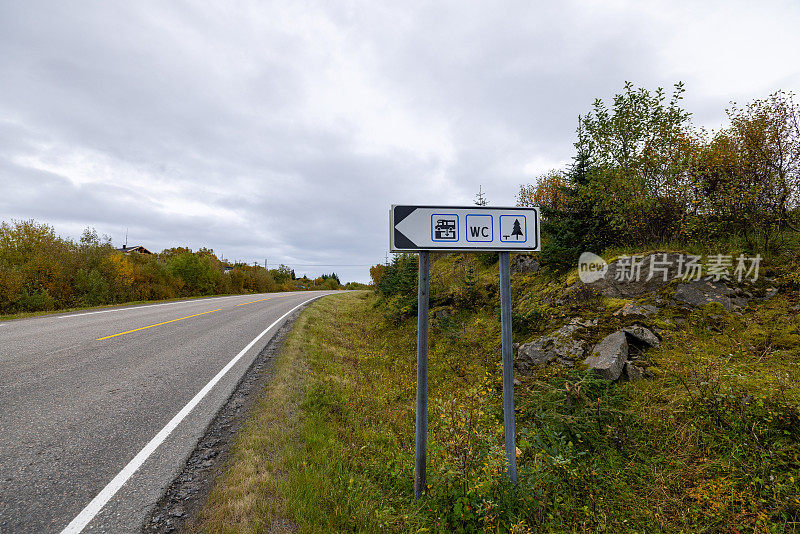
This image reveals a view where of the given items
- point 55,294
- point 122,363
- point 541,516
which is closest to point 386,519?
point 541,516

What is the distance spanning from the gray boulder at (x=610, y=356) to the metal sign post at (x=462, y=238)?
2909 millimetres

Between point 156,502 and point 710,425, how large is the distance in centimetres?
595

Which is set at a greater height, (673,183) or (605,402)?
(673,183)

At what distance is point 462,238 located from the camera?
269 centimetres

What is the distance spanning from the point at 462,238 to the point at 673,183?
9084mm

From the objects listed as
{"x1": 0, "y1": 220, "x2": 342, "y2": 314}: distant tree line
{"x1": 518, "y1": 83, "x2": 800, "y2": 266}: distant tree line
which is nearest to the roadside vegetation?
{"x1": 518, "y1": 83, "x2": 800, "y2": 266}: distant tree line

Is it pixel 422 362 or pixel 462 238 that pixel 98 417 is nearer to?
pixel 422 362

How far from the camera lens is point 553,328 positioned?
6426 millimetres

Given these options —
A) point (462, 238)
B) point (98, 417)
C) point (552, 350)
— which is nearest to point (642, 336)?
point (552, 350)

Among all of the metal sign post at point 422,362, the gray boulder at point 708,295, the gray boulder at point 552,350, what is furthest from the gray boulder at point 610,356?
the metal sign post at point 422,362

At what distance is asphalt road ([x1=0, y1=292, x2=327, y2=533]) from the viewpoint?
2.66 meters

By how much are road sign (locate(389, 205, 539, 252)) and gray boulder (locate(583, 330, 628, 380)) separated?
132 inches

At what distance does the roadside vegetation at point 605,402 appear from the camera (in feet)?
9.24

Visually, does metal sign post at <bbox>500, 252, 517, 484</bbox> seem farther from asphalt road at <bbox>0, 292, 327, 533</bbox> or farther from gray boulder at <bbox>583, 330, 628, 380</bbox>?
asphalt road at <bbox>0, 292, 327, 533</bbox>
